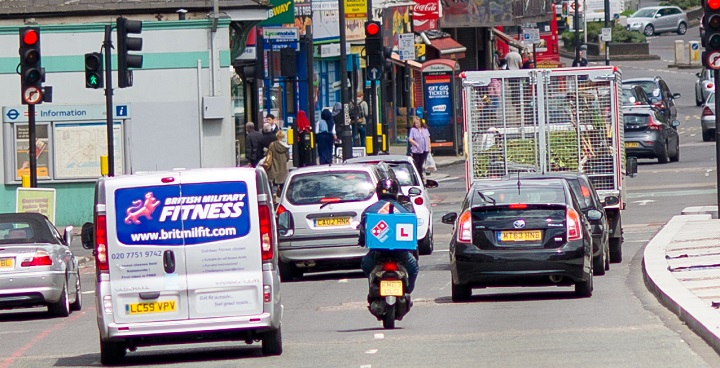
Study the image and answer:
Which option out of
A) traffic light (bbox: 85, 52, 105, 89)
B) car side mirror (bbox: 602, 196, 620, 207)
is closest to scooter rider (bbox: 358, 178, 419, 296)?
car side mirror (bbox: 602, 196, 620, 207)

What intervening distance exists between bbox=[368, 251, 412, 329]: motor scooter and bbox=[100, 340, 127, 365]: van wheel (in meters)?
2.78

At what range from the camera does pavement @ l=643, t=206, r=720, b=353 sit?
48.9 ft

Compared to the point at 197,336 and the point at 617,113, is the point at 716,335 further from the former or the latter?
the point at 617,113

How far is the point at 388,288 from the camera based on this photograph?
52.4 feet

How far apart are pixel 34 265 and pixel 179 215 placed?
235 inches

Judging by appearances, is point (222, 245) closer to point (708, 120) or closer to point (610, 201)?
point (610, 201)

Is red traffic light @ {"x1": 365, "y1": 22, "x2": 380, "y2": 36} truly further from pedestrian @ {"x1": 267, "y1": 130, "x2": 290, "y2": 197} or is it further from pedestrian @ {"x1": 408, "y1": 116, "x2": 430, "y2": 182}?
pedestrian @ {"x1": 267, "y1": 130, "x2": 290, "y2": 197}

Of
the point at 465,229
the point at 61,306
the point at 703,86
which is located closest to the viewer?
the point at 465,229

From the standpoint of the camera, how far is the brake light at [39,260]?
1955 cm

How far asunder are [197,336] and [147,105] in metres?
20.8

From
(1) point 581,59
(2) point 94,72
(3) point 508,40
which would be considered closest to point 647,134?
(2) point 94,72

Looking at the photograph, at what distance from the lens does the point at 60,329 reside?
18359 mm

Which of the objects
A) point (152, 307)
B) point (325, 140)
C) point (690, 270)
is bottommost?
point (690, 270)

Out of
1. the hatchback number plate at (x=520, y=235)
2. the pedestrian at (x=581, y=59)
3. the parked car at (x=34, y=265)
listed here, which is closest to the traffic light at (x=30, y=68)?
the parked car at (x=34, y=265)
